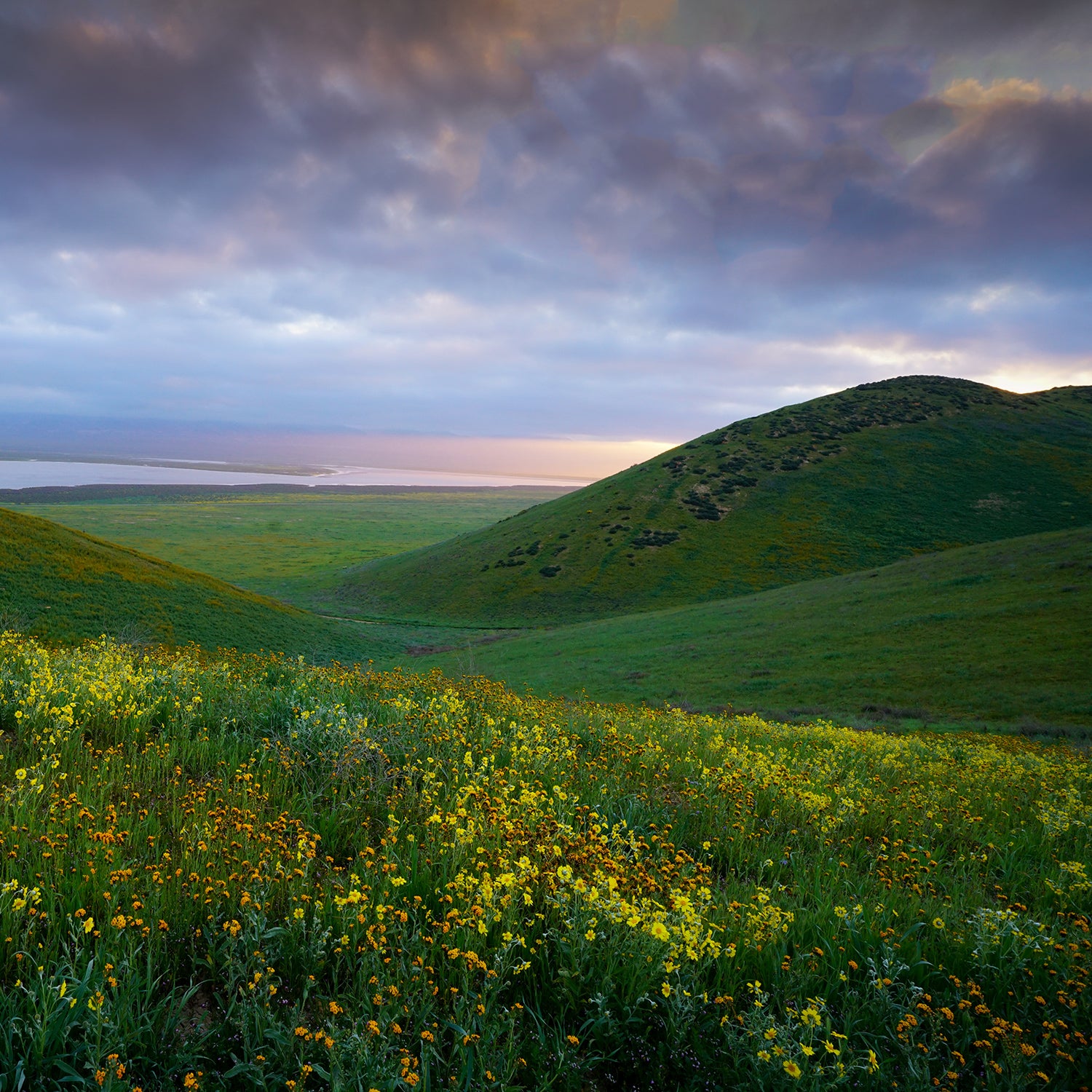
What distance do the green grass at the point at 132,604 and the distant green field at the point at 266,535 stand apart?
2068 centimetres

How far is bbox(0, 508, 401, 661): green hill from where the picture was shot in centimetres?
3120

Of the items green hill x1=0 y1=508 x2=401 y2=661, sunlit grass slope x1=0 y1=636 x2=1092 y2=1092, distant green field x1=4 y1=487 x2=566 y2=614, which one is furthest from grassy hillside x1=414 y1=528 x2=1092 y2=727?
distant green field x1=4 y1=487 x2=566 y2=614

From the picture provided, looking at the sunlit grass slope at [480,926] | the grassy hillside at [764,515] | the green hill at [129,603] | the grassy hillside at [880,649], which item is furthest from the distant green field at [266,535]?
the sunlit grass slope at [480,926]

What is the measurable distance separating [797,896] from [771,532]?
7027 cm

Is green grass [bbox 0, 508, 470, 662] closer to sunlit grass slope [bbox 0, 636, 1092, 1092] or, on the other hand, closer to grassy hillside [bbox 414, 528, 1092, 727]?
grassy hillside [bbox 414, 528, 1092, 727]

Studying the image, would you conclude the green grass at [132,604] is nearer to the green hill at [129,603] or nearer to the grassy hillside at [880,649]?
the green hill at [129,603]

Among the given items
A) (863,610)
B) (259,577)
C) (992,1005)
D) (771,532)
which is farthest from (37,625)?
(771,532)

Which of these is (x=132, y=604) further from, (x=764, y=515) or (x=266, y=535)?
(x=266, y=535)

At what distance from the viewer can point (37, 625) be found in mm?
28750

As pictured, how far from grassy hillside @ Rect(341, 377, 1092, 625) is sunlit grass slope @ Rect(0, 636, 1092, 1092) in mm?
52971

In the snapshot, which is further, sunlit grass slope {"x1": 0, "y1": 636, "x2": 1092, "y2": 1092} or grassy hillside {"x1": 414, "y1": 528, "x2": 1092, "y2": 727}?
grassy hillside {"x1": 414, "y1": 528, "x2": 1092, "y2": 727}

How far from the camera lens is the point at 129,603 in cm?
3572

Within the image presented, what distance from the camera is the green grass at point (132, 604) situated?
102ft

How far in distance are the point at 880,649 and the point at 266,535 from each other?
128 metres
